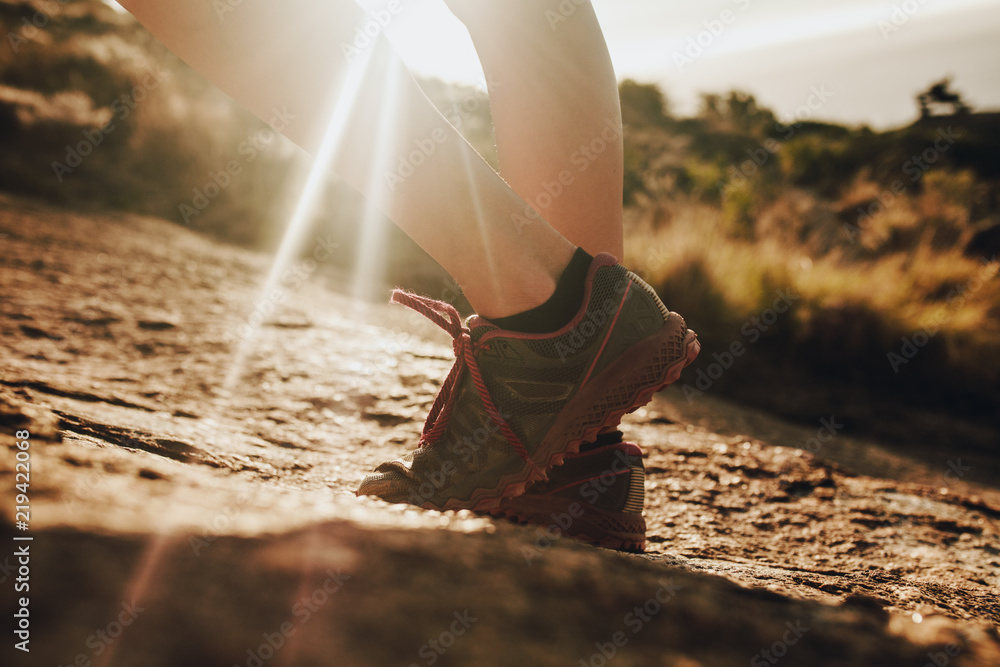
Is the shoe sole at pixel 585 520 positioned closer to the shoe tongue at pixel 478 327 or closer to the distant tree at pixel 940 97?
the shoe tongue at pixel 478 327

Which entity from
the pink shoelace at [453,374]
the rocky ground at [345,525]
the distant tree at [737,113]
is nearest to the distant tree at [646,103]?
the distant tree at [737,113]

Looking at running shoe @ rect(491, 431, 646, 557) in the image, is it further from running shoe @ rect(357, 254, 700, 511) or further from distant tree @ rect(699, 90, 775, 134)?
distant tree @ rect(699, 90, 775, 134)

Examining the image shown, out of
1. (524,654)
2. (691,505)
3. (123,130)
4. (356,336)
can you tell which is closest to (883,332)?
(691,505)

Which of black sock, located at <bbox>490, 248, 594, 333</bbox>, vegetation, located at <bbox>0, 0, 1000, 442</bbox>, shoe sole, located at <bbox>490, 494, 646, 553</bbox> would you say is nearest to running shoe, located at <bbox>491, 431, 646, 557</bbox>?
shoe sole, located at <bbox>490, 494, 646, 553</bbox>

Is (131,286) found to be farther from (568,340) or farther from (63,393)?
(568,340)

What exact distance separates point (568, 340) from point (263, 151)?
5.63 m

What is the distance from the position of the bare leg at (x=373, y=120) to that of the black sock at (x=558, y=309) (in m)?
0.03

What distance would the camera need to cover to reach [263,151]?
5.57 meters

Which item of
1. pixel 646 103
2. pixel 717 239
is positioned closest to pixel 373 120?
pixel 717 239

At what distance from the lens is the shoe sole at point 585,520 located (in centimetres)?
102

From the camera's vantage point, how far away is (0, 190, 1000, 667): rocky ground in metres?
0.36

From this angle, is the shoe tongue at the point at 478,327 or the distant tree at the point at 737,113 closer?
the shoe tongue at the point at 478,327

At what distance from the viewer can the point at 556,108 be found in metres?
1.13

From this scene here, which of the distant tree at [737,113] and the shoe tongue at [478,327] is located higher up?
the distant tree at [737,113]
